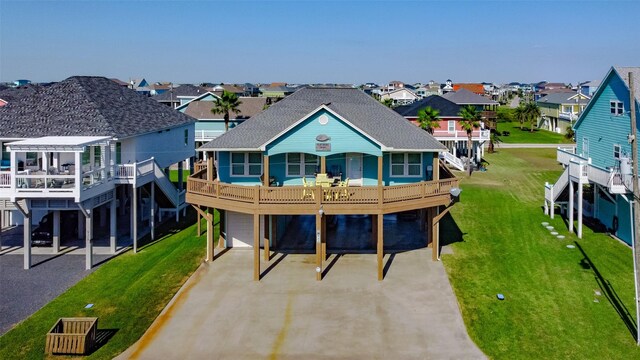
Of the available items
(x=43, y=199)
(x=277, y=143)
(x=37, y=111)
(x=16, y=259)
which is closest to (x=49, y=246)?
(x=16, y=259)

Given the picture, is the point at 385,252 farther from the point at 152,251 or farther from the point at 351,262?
the point at 152,251

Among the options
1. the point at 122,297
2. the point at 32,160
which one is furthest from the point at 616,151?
the point at 32,160

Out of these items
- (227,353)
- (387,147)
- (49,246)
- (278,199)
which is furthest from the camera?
(49,246)

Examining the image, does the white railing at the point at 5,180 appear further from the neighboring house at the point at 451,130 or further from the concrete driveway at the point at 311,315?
the neighboring house at the point at 451,130

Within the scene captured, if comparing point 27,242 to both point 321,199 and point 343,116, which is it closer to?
point 321,199

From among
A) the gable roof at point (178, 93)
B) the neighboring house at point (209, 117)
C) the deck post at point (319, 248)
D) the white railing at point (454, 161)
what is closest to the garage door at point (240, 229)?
the deck post at point (319, 248)

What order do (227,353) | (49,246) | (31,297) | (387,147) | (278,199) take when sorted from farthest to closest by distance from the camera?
(49,246) < (387,147) < (278,199) < (31,297) < (227,353)

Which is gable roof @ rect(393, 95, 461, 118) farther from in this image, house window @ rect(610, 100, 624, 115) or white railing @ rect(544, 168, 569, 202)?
house window @ rect(610, 100, 624, 115)
